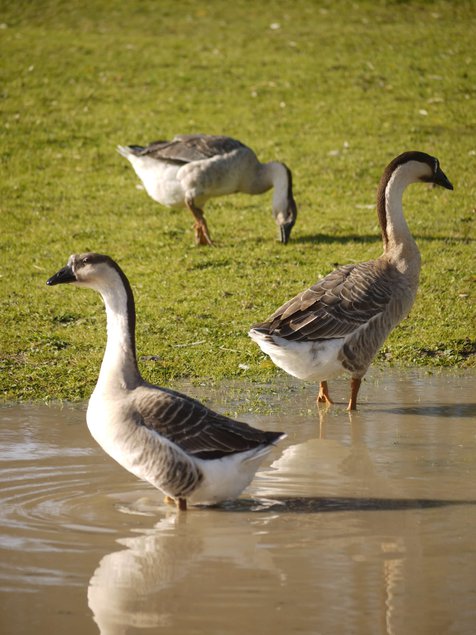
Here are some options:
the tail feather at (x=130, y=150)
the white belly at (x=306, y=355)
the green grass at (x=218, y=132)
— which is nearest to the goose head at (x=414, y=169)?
the green grass at (x=218, y=132)

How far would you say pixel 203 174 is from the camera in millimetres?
13617

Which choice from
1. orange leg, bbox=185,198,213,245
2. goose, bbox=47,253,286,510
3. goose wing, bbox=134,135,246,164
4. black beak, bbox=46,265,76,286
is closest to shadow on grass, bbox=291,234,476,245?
orange leg, bbox=185,198,213,245

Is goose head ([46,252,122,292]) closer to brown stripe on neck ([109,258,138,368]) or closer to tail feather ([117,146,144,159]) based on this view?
brown stripe on neck ([109,258,138,368])

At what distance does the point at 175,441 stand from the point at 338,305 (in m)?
2.89

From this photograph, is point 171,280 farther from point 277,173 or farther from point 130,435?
point 130,435

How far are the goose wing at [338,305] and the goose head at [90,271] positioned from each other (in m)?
1.99

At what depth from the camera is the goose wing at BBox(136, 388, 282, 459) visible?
240 inches

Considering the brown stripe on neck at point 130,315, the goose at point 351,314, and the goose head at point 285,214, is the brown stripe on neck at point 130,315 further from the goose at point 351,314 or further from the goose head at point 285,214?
the goose head at point 285,214

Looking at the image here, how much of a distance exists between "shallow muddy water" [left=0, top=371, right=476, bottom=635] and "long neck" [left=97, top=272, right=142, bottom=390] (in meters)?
0.75

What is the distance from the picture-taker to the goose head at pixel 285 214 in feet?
44.3

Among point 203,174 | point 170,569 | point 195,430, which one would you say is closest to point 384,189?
point 195,430

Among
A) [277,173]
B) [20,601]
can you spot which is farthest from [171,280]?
[20,601]

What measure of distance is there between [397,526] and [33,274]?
7.41 m

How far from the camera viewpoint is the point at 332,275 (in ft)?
29.5
